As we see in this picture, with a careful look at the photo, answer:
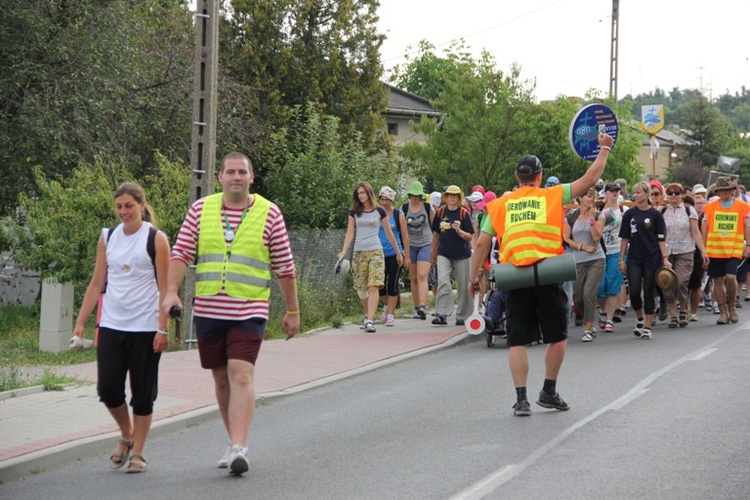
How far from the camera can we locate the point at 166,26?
24172 mm

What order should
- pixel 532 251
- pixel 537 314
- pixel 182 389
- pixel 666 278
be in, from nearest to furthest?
pixel 532 251, pixel 537 314, pixel 182 389, pixel 666 278

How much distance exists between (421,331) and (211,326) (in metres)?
8.25

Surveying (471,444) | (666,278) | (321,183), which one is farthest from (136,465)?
(321,183)

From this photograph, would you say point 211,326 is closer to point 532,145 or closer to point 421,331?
point 421,331

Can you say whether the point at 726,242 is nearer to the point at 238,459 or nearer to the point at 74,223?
the point at 74,223

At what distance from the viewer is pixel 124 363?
6684 mm

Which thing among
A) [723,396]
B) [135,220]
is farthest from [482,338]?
[135,220]

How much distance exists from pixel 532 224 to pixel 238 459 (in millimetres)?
3057

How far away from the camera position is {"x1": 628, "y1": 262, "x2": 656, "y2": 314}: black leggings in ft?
46.1

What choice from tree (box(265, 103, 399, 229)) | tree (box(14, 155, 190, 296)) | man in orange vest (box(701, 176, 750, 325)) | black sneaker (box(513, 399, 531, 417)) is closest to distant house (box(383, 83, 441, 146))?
tree (box(265, 103, 399, 229))

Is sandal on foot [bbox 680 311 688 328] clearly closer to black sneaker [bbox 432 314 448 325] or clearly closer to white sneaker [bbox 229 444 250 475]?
black sneaker [bbox 432 314 448 325]

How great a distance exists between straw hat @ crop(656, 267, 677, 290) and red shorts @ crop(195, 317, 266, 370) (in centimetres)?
855

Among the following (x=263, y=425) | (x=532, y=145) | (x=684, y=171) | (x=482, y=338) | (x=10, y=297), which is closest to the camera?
(x=263, y=425)

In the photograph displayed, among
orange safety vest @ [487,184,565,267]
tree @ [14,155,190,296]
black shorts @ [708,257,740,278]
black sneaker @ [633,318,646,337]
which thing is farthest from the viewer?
black shorts @ [708,257,740,278]
